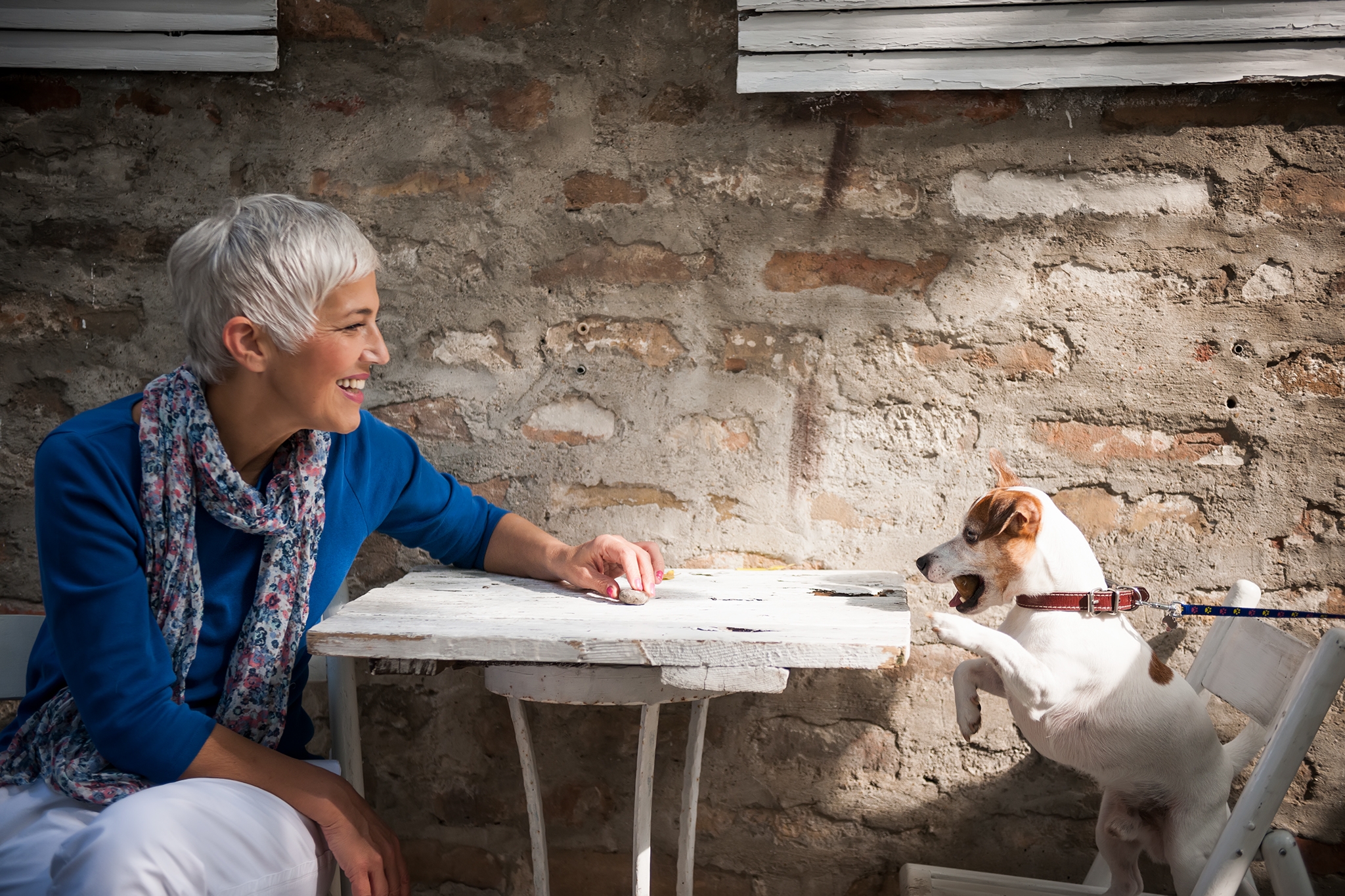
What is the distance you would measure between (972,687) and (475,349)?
4.15 ft

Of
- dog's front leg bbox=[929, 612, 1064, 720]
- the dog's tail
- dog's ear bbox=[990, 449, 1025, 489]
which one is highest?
dog's ear bbox=[990, 449, 1025, 489]

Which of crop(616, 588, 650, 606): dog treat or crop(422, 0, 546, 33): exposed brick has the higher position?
crop(422, 0, 546, 33): exposed brick

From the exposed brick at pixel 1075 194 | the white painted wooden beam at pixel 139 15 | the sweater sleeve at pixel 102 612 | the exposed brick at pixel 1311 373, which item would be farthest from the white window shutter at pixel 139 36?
the exposed brick at pixel 1311 373

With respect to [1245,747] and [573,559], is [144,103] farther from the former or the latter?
[1245,747]

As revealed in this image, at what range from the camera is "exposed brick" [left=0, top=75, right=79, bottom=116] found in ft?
6.60

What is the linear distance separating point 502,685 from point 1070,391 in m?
1.31

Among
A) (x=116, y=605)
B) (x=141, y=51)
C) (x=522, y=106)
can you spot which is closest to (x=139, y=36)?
(x=141, y=51)

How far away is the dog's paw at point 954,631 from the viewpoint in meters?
1.38

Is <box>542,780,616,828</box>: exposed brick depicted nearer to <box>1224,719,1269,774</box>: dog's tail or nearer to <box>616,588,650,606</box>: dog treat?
<box>616,588,650,606</box>: dog treat

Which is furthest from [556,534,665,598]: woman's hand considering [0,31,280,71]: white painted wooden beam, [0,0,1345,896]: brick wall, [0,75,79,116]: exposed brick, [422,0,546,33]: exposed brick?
[0,75,79,116]: exposed brick

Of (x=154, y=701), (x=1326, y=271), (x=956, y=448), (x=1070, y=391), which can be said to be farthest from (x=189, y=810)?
(x=1326, y=271)

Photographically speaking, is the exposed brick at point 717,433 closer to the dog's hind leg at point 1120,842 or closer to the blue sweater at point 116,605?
the blue sweater at point 116,605

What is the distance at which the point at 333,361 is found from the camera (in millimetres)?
1433

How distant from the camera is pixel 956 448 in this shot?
A: 1.93m
